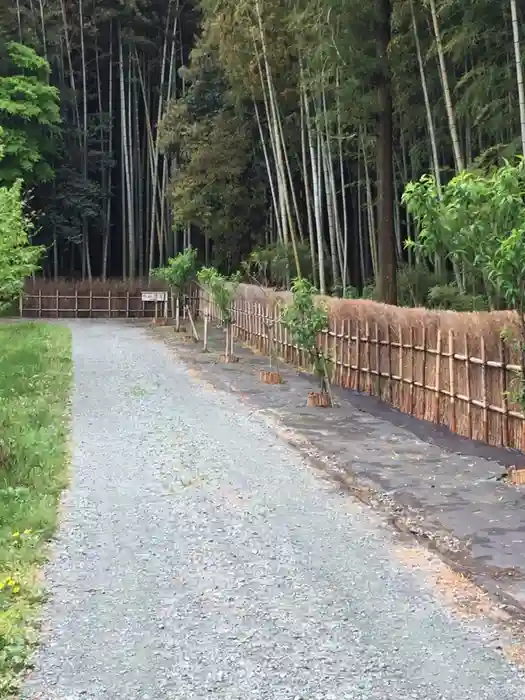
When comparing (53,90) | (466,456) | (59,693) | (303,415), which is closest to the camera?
(59,693)

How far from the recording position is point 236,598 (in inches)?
160

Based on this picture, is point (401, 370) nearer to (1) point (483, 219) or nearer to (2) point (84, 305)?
(1) point (483, 219)

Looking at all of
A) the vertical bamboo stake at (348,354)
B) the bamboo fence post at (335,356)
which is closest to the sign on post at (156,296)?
the bamboo fence post at (335,356)

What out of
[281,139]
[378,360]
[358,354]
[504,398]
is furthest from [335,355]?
[281,139]

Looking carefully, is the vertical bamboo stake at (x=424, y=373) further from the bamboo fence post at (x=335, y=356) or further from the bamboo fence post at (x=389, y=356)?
the bamboo fence post at (x=335, y=356)

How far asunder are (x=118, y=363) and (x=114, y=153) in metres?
19.5

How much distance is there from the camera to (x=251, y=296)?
18250 mm

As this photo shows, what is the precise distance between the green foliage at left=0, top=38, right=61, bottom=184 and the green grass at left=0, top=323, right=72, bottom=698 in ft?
48.4

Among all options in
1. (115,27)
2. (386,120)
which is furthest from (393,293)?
(115,27)

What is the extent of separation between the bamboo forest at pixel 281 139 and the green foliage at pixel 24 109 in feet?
0.22

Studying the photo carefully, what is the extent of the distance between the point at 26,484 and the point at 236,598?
2.64 meters

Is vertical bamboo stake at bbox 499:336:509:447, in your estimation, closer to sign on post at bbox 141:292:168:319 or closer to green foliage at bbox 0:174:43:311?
green foliage at bbox 0:174:43:311

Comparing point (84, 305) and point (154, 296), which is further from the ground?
point (154, 296)

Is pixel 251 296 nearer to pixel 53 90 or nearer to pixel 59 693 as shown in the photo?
pixel 53 90
